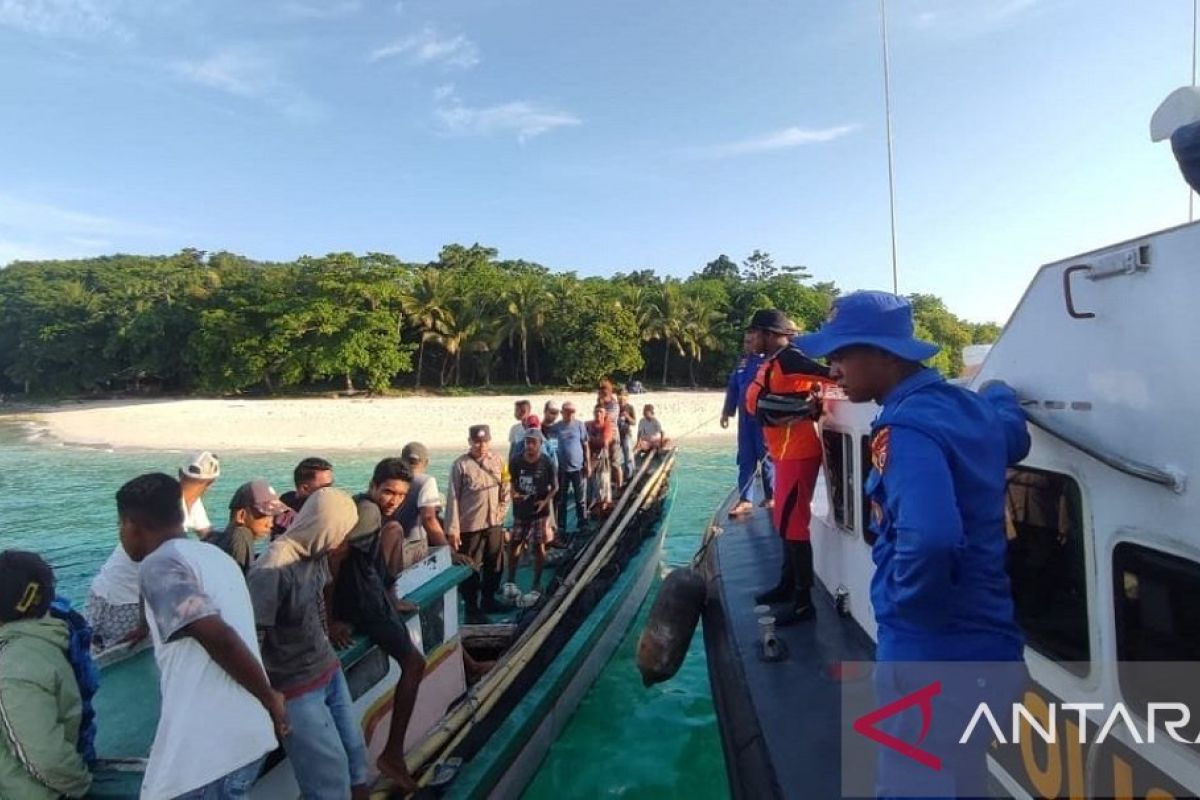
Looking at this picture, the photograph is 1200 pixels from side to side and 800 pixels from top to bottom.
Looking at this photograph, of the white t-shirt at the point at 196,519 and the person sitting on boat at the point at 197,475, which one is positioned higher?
the person sitting on boat at the point at 197,475

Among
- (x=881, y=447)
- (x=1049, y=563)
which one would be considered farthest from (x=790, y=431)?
(x=881, y=447)

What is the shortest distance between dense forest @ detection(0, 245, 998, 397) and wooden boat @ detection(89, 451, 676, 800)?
36.9m

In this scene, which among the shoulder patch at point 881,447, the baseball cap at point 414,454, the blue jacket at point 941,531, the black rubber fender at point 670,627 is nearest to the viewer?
the blue jacket at point 941,531

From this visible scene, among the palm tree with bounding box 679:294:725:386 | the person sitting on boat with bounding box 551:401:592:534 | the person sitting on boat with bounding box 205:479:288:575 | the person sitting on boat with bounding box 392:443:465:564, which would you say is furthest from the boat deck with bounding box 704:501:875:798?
the palm tree with bounding box 679:294:725:386

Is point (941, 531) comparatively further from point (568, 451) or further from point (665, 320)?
point (665, 320)

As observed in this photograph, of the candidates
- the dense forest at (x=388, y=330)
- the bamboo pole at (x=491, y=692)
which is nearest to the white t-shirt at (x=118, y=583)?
the bamboo pole at (x=491, y=692)

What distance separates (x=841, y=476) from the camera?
4.21m

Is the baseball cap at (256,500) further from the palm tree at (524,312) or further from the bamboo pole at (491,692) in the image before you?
the palm tree at (524,312)

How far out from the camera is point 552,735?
16.9 ft

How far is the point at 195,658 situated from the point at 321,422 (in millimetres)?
34268

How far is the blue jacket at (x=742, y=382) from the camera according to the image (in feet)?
15.1

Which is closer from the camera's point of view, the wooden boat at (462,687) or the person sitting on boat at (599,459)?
the wooden boat at (462,687)

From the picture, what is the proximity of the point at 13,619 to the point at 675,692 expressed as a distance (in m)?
4.96

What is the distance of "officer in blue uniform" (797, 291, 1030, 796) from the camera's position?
4.95ft
